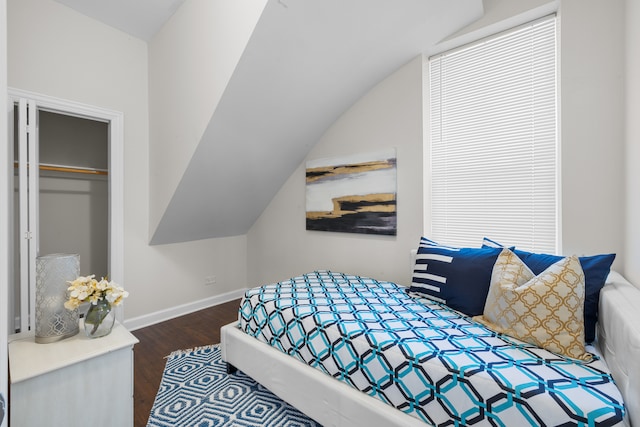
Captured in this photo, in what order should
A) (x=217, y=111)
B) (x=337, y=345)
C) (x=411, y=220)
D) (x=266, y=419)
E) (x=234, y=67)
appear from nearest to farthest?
1. (x=337, y=345)
2. (x=266, y=419)
3. (x=234, y=67)
4. (x=217, y=111)
5. (x=411, y=220)

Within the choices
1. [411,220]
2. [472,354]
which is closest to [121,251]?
[411,220]

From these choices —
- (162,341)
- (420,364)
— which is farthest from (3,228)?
(162,341)

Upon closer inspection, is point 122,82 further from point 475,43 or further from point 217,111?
point 475,43

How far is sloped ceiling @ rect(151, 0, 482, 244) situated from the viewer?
2.00 meters

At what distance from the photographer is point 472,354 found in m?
1.26

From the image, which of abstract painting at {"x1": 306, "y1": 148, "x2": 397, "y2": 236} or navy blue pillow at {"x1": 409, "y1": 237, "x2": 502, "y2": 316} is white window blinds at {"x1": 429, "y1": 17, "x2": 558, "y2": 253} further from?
navy blue pillow at {"x1": 409, "y1": 237, "x2": 502, "y2": 316}

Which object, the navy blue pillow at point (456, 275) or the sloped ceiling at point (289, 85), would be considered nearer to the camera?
the navy blue pillow at point (456, 275)

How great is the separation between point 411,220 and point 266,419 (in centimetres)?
179

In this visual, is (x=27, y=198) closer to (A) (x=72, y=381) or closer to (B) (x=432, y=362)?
(A) (x=72, y=381)

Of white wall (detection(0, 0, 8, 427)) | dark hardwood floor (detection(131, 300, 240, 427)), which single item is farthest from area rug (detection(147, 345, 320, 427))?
white wall (detection(0, 0, 8, 427))

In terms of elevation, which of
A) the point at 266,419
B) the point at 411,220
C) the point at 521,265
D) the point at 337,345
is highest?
the point at 411,220

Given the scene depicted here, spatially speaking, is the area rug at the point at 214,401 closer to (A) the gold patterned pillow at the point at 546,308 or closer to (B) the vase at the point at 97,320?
(B) the vase at the point at 97,320

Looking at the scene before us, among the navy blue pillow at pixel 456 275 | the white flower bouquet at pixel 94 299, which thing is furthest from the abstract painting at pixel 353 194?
the white flower bouquet at pixel 94 299

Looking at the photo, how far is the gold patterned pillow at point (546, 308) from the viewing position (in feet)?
4.24
